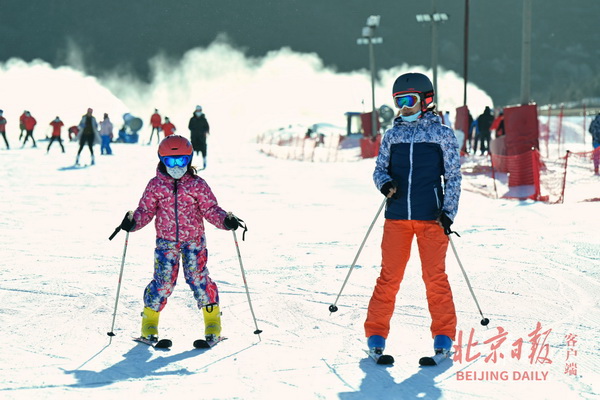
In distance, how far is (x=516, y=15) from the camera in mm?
112500

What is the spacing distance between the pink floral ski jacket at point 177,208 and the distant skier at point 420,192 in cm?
98

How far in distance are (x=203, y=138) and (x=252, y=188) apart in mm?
4581

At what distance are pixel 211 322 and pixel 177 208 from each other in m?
0.73

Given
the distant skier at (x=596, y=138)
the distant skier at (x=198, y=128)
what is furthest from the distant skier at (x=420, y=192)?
the distant skier at (x=198, y=128)

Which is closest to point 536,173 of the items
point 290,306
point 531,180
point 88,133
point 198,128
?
point 531,180

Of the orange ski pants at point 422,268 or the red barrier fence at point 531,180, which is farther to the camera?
the red barrier fence at point 531,180

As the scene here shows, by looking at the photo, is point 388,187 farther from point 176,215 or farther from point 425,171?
point 176,215

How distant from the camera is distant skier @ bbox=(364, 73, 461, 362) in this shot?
467 cm

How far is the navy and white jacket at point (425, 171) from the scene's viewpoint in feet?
15.3

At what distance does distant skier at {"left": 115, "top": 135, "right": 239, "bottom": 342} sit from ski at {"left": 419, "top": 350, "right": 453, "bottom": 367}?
1.27 m

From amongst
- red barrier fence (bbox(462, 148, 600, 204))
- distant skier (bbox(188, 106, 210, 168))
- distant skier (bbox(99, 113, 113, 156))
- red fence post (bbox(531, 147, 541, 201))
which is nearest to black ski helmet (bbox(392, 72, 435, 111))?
red barrier fence (bbox(462, 148, 600, 204))

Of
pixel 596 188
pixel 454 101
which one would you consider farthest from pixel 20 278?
pixel 454 101

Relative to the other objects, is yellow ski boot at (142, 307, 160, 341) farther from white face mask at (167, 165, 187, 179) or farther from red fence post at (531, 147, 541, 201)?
red fence post at (531, 147, 541, 201)

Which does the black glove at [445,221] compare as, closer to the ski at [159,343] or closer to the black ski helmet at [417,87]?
the black ski helmet at [417,87]
